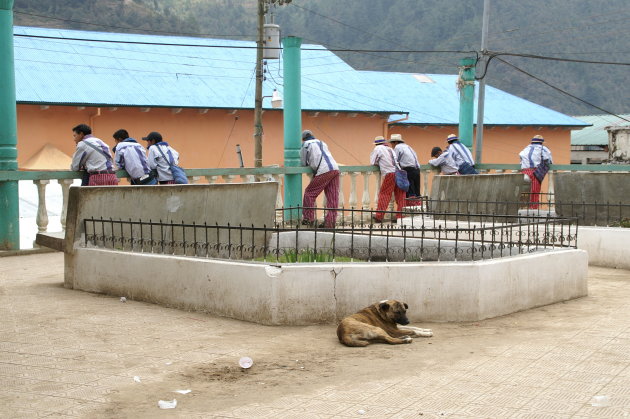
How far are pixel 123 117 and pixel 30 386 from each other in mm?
23171

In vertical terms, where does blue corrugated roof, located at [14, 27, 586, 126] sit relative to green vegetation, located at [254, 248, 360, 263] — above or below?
above

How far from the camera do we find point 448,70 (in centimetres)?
7750

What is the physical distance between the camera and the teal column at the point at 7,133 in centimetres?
1159

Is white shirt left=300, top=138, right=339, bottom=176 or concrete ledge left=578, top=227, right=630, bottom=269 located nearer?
concrete ledge left=578, top=227, right=630, bottom=269

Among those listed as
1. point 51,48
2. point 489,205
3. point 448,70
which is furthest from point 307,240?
point 448,70

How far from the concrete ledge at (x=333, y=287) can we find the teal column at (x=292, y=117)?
6421 millimetres

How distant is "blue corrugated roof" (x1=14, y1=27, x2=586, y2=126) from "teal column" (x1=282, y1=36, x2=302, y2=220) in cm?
1160

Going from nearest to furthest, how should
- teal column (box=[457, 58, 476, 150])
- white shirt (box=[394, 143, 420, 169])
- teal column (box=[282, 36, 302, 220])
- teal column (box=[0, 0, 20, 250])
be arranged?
teal column (box=[0, 0, 20, 250]) → teal column (box=[282, 36, 302, 220]) → white shirt (box=[394, 143, 420, 169]) → teal column (box=[457, 58, 476, 150])

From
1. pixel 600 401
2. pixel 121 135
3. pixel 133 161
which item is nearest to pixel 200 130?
pixel 121 135

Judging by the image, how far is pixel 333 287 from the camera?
24.7 feet

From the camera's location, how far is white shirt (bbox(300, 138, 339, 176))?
14203mm

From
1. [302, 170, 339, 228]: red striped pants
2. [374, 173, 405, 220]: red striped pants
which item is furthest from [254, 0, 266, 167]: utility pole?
[302, 170, 339, 228]: red striped pants

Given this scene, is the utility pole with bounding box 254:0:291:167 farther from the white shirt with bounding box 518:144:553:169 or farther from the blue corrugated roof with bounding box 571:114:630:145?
the blue corrugated roof with bounding box 571:114:630:145

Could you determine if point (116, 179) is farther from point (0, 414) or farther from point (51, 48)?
point (51, 48)
